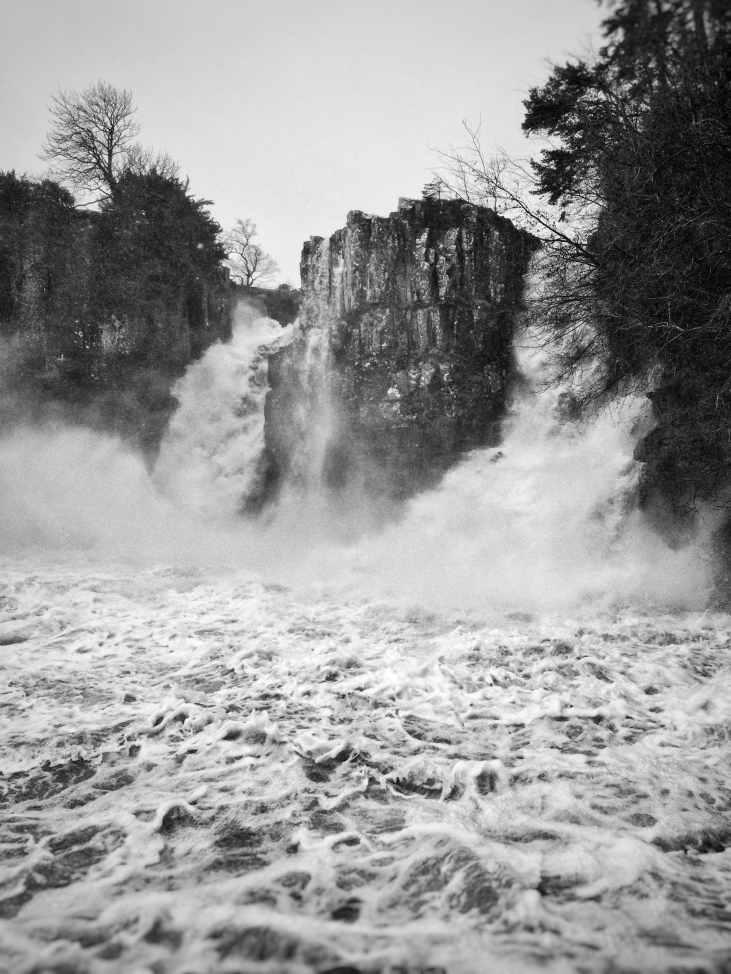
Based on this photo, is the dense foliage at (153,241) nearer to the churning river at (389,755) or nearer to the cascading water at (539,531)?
the churning river at (389,755)

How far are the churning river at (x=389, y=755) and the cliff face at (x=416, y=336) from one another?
2.52 metres

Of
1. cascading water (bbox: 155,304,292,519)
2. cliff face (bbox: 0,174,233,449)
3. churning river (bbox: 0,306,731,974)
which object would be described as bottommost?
churning river (bbox: 0,306,731,974)

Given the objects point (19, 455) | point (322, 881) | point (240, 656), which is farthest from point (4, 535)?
point (322, 881)

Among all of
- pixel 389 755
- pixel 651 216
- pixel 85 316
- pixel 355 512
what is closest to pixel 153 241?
pixel 85 316

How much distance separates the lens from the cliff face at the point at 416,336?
12.0m

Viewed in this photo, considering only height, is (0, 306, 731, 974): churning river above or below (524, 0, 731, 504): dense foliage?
below

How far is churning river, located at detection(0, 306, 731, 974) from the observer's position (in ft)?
5.95

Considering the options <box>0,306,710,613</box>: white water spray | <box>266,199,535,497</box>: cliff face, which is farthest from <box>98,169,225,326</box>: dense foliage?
<box>266,199,535,497</box>: cliff face

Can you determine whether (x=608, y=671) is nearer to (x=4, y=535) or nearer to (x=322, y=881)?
(x=322, y=881)

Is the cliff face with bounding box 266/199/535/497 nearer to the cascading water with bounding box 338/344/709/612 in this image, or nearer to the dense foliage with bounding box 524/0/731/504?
the cascading water with bounding box 338/344/709/612

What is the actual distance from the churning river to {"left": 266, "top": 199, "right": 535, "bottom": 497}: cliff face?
2.52m

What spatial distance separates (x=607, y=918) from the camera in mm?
1855

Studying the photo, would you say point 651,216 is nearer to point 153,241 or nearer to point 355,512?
point 355,512

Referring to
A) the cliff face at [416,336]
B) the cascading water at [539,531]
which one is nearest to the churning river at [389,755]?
the cascading water at [539,531]
